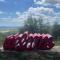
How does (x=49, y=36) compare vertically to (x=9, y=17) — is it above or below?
below

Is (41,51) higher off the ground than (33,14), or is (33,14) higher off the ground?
(33,14)

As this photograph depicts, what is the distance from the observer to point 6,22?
3.82 metres

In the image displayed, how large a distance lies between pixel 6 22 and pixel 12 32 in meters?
0.15

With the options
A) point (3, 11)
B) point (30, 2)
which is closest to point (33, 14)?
point (30, 2)

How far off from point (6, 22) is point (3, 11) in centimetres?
15

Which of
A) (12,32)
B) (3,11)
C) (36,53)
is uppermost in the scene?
(3,11)

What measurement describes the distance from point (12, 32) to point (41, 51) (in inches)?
17.8

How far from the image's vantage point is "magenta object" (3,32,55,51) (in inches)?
150

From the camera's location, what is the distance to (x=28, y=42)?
3840mm

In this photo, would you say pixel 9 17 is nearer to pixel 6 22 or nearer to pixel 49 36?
pixel 6 22

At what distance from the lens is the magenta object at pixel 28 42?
3.82 m

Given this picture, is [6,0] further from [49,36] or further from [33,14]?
[49,36]

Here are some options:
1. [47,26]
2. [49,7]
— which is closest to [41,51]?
[47,26]

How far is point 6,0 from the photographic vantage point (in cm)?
382
